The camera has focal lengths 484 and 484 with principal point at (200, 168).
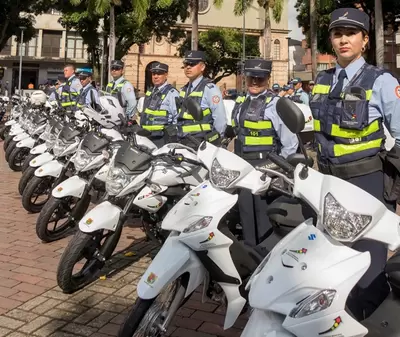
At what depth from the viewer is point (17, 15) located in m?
24.6

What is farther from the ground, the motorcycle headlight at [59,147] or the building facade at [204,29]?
the building facade at [204,29]

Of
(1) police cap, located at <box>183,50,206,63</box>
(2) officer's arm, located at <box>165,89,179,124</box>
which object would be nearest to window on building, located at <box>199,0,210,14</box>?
(2) officer's arm, located at <box>165,89,179,124</box>

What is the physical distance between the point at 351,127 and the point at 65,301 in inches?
95.7

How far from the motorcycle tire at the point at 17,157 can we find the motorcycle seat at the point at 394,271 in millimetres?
7539

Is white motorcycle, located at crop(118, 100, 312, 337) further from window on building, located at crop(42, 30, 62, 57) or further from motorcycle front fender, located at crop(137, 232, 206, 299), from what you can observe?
window on building, located at crop(42, 30, 62, 57)

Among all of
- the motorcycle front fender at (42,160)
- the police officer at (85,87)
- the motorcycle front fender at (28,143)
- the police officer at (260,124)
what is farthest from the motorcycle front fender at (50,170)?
the motorcycle front fender at (28,143)

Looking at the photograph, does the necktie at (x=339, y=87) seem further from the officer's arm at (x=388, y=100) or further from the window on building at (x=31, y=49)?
the window on building at (x=31, y=49)

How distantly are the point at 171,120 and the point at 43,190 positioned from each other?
69.9 inches

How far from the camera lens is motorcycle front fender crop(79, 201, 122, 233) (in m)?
3.69

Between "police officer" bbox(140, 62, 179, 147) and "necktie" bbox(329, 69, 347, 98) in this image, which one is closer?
"necktie" bbox(329, 69, 347, 98)

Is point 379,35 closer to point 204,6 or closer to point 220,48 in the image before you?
point 220,48

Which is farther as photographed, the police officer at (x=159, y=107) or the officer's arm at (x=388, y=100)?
the police officer at (x=159, y=107)

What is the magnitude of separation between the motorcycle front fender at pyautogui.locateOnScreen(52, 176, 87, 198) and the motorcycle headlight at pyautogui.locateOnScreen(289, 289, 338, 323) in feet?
10.3

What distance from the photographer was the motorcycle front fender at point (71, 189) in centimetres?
461
